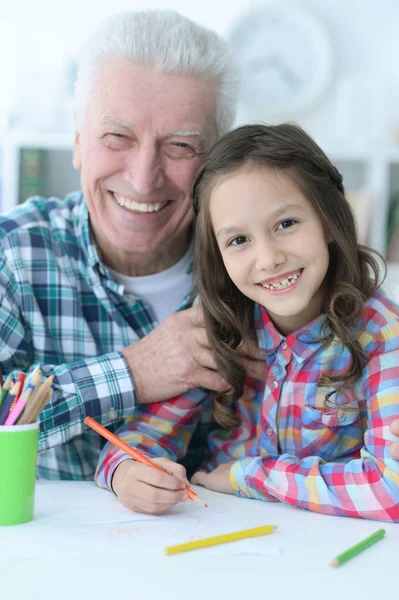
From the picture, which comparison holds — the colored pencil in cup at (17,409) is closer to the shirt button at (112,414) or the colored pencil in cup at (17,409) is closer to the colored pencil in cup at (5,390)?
the colored pencil in cup at (5,390)

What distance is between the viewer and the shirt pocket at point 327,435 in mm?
1315

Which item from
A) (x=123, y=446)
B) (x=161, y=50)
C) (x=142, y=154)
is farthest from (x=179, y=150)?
(x=123, y=446)

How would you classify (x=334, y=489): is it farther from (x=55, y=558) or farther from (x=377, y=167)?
(x=377, y=167)

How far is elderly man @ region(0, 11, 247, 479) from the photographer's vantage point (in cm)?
141

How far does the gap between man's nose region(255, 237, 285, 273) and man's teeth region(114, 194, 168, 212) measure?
373 millimetres

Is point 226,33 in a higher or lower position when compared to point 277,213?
higher

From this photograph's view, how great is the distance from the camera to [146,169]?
149 cm

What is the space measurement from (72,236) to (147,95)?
1.19 ft

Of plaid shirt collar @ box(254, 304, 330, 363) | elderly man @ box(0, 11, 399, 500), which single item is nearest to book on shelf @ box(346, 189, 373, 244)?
elderly man @ box(0, 11, 399, 500)

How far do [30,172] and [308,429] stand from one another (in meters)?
2.44

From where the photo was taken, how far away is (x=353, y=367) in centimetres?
128

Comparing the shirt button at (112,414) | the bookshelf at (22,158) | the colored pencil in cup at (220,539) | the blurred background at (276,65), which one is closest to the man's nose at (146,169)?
the shirt button at (112,414)

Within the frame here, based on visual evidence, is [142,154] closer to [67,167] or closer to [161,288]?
[161,288]

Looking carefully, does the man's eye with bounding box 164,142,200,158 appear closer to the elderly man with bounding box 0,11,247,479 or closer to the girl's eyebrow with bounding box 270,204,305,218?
the elderly man with bounding box 0,11,247,479
